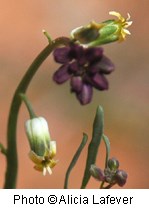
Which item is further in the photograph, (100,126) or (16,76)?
(16,76)

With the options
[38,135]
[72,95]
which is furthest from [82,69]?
[72,95]

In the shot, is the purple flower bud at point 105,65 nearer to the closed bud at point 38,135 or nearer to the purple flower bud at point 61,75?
the purple flower bud at point 61,75

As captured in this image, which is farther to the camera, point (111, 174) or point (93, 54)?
point (111, 174)

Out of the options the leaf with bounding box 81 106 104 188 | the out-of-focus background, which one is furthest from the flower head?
the out-of-focus background

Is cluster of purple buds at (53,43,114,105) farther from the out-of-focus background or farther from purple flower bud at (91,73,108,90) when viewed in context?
the out-of-focus background

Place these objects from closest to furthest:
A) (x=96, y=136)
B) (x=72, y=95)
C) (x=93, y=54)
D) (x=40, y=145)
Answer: (x=93, y=54) → (x=40, y=145) → (x=96, y=136) → (x=72, y=95)

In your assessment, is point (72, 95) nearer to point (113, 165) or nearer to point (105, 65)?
point (113, 165)

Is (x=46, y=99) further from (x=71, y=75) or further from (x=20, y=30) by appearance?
(x=71, y=75)

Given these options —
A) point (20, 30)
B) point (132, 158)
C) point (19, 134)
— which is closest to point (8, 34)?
point (20, 30)
